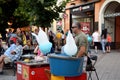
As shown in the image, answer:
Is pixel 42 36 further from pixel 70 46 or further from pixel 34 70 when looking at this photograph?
pixel 70 46

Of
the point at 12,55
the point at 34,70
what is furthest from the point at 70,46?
the point at 12,55

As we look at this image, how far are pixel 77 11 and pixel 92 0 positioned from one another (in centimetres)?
345

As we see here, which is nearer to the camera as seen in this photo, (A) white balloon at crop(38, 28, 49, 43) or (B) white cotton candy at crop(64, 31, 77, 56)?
(B) white cotton candy at crop(64, 31, 77, 56)

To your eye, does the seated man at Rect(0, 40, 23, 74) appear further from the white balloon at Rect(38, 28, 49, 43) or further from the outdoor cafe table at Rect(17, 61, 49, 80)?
the white balloon at Rect(38, 28, 49, 43)

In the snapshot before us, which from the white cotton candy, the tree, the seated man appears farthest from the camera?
the tree

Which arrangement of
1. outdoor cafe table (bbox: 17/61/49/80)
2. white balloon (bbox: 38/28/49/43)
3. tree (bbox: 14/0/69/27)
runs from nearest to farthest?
1. white balloon (bbox: 38/28/49/43)
2. outdoor cafe table (bbox: 17/61/49/80)
3. tree (bbox: 14/0/69/27)

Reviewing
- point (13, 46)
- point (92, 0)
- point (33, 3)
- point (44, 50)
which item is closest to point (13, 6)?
point (92, 0)

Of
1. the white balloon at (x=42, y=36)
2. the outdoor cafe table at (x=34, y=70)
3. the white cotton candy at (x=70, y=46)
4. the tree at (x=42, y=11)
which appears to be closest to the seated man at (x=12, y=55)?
the tree at (x=42, y=11)

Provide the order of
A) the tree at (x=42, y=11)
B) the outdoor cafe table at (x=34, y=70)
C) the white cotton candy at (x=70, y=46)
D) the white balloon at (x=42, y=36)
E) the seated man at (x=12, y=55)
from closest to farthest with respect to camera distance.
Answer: the white cotton candy at (x=70, y=46), the white balloon at (x=42, y=36), the outdoor cafe table at (x=34, y=70), the seated man at (x=12, y=55), the tree at (x=42, y=11)

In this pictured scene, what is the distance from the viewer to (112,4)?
26219 mm

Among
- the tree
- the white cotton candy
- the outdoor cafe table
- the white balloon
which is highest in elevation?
the tree

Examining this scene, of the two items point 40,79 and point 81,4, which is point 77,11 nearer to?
point 81,4

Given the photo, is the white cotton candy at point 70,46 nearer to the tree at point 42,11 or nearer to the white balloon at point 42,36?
the white balloon at point 42,36

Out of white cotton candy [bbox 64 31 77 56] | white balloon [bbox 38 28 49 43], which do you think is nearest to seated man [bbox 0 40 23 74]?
white balloon [bbox 38 28 49 43]
